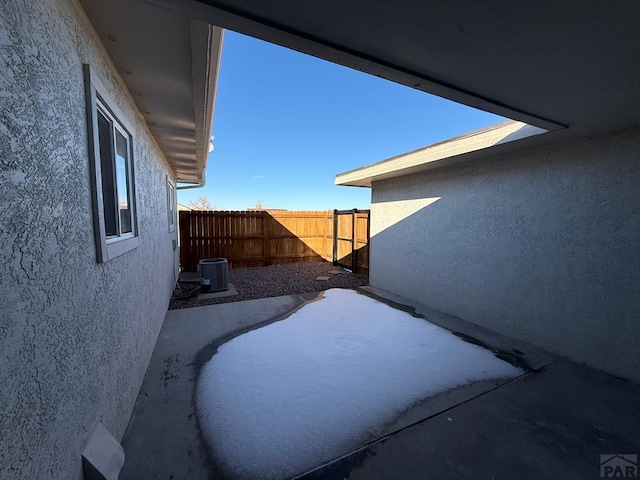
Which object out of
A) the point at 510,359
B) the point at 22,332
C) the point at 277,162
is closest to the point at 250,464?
the point at 22,332

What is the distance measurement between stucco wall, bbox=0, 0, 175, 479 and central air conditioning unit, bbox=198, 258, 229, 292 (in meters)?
4.37

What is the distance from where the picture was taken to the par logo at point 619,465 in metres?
1.85

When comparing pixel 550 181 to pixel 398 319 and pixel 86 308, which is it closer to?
pixel 398 319

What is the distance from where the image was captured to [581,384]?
286 cm

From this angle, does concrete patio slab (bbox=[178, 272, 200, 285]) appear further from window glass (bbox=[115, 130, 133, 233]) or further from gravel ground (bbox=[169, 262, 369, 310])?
window glass (bbox=[115, 130, 133, 233])

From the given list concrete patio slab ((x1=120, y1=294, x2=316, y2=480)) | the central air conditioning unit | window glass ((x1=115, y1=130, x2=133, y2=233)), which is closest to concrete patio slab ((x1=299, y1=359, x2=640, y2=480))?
concrete patio slab ((x1=120, y1=294, x2=316, y2=480))

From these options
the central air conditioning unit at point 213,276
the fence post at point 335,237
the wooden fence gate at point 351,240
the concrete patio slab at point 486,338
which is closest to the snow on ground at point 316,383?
the concrete patio slab at point 486,338

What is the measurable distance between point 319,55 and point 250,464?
2938 millimetres

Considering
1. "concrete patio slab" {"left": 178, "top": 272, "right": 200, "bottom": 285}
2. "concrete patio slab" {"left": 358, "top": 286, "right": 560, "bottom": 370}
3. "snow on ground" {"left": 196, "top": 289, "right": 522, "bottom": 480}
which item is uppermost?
"snow on ground" {"left": 196, "top": 289, "right": 522, "bottom": 480}

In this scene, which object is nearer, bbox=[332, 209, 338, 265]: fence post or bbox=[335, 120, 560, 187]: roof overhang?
bbox=[335, 120, 560, 187]: roof overhang

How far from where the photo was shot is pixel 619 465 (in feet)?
6.28

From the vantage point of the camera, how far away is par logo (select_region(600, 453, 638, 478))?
1.85 meters

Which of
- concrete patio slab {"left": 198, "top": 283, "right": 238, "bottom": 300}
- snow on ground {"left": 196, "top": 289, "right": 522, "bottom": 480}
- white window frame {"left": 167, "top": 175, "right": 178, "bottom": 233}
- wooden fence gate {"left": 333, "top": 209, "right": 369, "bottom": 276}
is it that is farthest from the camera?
wooden fence gate {"left": 333, "top": 209, "right": 369, "bottom": 276}

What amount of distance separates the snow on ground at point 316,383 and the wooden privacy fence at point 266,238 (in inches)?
173
